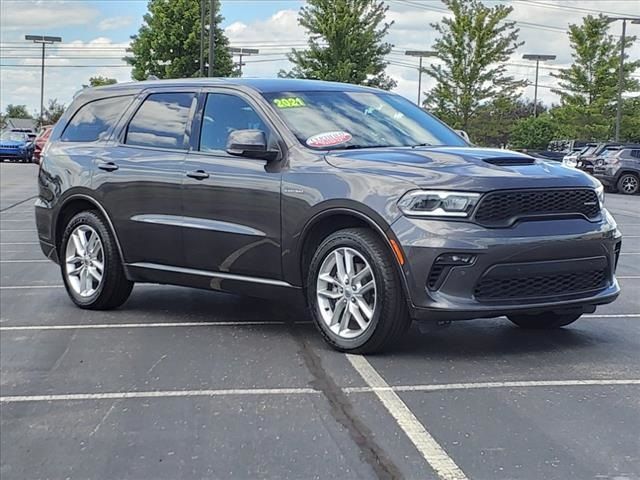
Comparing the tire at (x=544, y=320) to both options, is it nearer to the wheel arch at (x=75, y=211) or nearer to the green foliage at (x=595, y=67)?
the wheel arch at (x=75, y=211)

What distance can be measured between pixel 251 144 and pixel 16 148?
38.4 m

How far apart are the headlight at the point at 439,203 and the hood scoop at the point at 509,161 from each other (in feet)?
→ 1.38

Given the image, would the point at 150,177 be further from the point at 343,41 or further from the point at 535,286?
the point at 343,41

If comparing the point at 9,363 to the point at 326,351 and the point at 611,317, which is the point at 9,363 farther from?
the point at 611,317

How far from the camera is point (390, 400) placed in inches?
179

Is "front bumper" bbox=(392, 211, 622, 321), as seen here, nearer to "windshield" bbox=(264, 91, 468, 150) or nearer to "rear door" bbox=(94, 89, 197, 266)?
"windshield" bbox=(264, 91, 468, 150)

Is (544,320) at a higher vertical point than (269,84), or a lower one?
lower

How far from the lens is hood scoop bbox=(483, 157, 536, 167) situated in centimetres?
533

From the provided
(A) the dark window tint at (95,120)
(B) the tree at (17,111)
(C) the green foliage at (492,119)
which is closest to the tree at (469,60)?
(C) the green foliage at (492,119)

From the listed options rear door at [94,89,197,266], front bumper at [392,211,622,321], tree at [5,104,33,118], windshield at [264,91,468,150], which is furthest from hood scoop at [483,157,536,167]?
tree at [5,104,33,118]

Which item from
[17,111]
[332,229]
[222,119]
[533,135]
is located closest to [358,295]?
[332,229]

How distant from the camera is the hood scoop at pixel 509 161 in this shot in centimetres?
533

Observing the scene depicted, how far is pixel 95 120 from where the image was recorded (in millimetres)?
7430

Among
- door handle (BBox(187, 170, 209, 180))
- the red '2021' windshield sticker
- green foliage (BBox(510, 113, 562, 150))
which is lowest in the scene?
door handle (BBox(187, 170, 209, 180))
